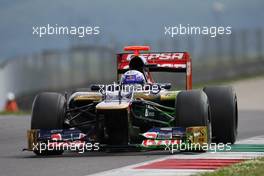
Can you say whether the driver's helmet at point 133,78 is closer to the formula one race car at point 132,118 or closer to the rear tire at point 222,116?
the formula one race car at point 132,118

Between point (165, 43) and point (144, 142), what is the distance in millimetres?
27034

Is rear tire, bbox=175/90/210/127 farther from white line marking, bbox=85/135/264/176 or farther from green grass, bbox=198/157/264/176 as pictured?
green grass, bbox=198/157/264/176

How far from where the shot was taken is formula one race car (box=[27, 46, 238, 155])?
15992 millimetres

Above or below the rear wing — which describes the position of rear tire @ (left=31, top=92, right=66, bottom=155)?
below

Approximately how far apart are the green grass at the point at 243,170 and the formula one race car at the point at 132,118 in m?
2.32

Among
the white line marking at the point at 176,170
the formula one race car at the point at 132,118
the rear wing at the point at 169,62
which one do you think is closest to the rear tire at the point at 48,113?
the formula one race car at the point at 132,118

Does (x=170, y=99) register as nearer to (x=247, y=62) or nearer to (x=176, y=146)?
(x=176, y=146)

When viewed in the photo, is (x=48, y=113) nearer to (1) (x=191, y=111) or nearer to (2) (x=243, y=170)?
(1) (x=191, y=111)

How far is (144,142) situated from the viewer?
1598cm

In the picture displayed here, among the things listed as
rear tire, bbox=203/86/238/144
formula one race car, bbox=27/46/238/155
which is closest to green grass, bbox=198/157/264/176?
formula one race car, bbox=27/46/238/155

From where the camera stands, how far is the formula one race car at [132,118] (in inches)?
630

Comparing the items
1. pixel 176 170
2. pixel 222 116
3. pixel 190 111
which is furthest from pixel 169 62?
pixel 176 170

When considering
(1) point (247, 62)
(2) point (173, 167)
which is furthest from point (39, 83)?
(2) point (173, 167)

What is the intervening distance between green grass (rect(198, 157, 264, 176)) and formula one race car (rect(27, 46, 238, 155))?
2322 millimetres
